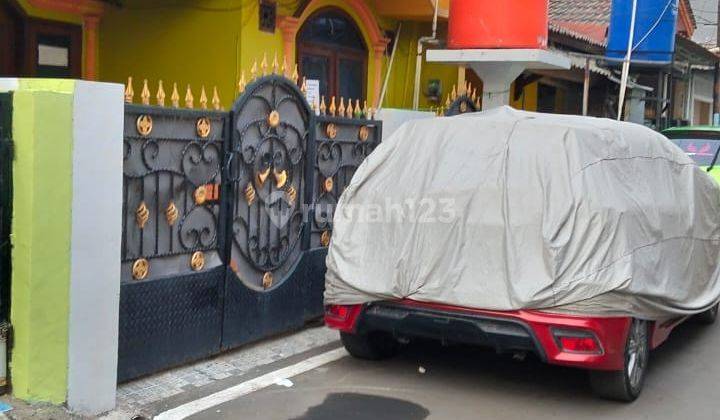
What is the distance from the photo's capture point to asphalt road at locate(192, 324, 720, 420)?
511 centimetres

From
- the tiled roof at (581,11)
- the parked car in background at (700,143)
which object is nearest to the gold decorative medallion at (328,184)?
the parked car in background at (700,143)

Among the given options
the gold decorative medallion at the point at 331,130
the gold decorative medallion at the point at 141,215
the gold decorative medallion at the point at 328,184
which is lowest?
the gold decorative medallion at the point at 141,215

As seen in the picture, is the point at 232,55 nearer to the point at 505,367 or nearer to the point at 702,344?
the point at 505,367

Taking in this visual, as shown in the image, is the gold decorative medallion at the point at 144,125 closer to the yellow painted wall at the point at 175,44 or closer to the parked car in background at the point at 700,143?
the yellow painted wall at the point at 175,44

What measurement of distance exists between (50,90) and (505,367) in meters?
3.84

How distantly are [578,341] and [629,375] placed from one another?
0.67 m

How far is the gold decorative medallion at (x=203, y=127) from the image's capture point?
5.56 meters

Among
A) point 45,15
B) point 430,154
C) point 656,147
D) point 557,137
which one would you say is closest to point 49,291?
point 430,154

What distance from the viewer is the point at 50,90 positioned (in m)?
4.35

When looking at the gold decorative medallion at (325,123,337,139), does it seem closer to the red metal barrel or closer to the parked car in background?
the red metal barrel

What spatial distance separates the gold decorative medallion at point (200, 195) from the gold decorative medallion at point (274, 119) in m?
0.88

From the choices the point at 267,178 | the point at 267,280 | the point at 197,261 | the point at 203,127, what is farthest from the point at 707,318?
the point at 203,127

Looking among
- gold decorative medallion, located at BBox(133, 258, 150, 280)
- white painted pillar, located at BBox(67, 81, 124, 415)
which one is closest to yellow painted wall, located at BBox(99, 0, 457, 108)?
gold decorative medallion, located at BBox(133, 258, 150, 280)

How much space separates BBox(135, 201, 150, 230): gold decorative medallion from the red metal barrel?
6.08 metres
